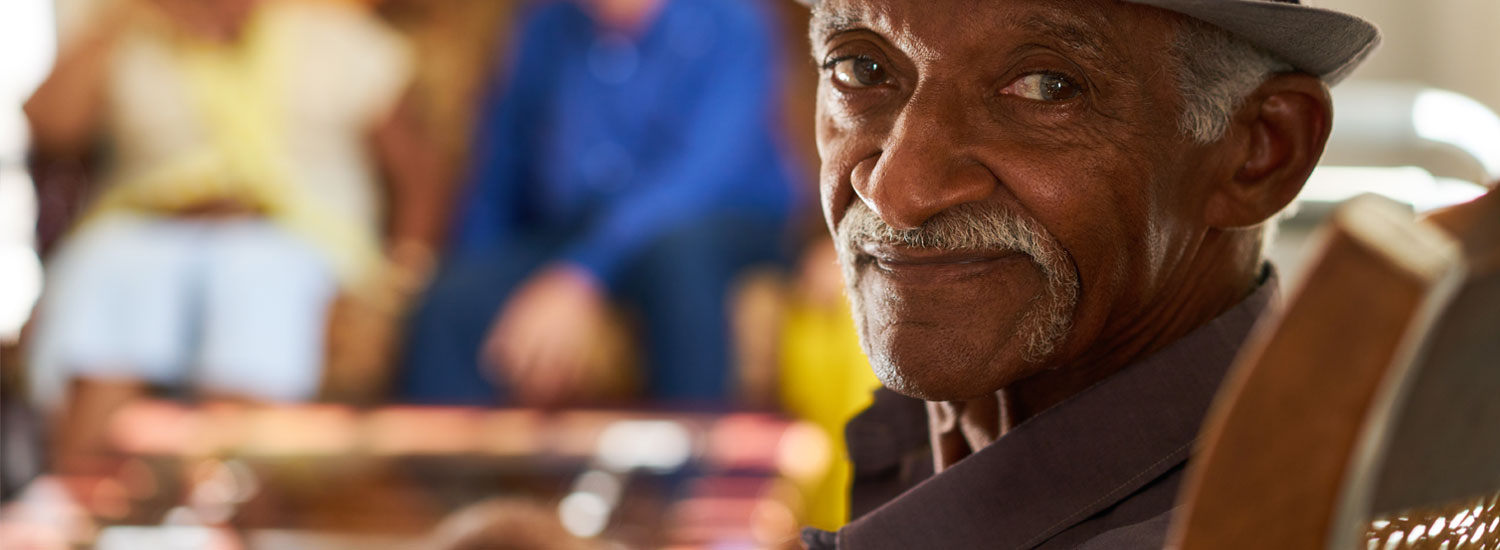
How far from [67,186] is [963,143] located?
3.49 metres

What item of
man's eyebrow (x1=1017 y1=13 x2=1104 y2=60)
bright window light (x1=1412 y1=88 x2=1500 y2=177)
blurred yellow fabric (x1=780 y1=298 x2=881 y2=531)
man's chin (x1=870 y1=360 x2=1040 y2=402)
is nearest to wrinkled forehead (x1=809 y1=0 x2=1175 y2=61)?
man's eyebrow (x1=1017 y1=13 x2=1104 y2=60)

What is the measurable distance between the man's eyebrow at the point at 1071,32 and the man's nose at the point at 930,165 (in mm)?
70

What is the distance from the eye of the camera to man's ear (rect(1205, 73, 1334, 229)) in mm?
1031

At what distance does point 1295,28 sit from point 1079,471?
335mm

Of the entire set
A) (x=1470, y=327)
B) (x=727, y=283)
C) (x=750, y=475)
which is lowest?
(x=1470, y=327)

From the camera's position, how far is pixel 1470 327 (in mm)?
461

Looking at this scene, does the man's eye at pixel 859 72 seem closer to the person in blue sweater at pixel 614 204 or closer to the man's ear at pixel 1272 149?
the man's ear at pixel 1272 149

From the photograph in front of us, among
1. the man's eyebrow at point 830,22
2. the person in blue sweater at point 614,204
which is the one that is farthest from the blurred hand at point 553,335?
the man's eyebrow at point 830,22

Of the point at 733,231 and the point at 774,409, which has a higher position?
the point at 733,231

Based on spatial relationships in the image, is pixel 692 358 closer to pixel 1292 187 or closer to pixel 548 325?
pixel 548 325

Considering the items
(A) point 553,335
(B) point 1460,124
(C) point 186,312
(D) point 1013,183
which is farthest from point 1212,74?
(C) point 186,312

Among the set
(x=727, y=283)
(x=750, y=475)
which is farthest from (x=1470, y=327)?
(x=727, y=283)

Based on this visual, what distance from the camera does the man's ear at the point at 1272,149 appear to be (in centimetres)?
103

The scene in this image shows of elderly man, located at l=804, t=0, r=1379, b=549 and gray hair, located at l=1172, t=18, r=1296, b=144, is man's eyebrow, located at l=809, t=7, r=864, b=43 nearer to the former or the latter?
elderly man, located at l=804, t=0, r=1379, b=549
